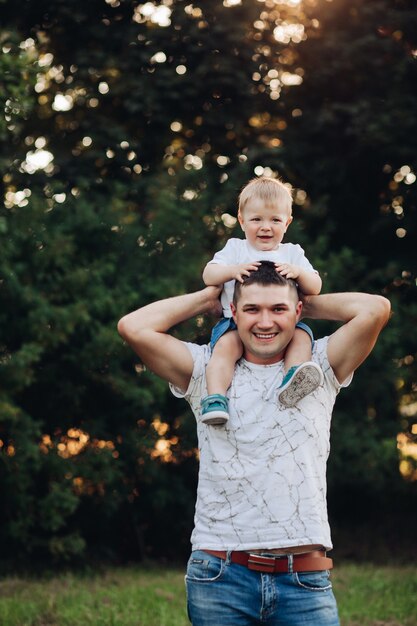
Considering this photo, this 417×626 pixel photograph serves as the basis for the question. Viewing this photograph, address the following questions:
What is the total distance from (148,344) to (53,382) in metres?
6.63

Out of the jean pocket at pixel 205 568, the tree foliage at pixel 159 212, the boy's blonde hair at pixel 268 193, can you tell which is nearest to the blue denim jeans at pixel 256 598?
the jean pocket at pixel 205 568

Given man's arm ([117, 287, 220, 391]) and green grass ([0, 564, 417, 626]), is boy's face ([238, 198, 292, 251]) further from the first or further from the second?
green grass ([0, 564, 417, 626])

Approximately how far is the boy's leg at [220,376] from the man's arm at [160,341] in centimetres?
11

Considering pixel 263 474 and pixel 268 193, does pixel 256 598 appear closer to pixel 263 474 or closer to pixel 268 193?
pixel 263 474

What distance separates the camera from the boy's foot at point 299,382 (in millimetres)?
2813

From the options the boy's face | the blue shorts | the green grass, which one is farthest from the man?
the green grass

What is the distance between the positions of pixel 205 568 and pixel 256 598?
0.18 metres

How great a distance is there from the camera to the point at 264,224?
409 cm

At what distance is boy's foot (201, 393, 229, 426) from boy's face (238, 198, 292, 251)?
1328 millimetres

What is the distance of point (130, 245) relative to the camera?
1041 cm

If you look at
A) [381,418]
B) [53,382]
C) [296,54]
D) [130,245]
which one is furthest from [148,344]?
[296,54]

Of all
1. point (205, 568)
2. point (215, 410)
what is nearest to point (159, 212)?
point (215, 410)

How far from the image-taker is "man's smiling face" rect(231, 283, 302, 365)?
9.75 ft

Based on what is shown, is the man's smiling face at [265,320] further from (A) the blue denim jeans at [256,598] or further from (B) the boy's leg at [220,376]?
(A) the blue denim jeans at [256,598]
